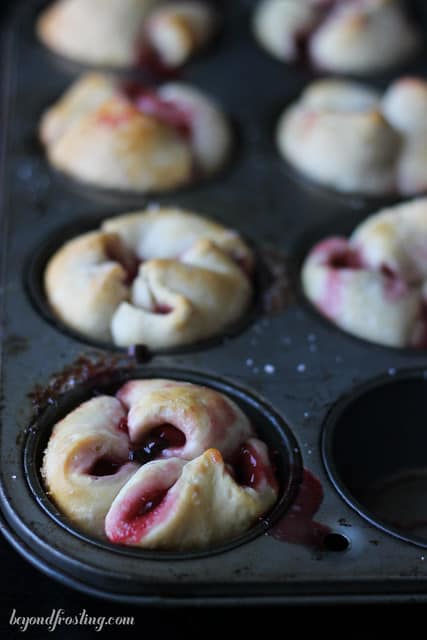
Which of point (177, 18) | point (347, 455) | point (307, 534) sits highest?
point (177, 18)

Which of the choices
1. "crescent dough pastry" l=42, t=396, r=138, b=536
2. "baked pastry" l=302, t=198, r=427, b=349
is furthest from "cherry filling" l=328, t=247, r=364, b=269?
"crescent dough pastry" l=42, t=396, r=138, b=536

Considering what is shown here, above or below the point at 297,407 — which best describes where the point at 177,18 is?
above

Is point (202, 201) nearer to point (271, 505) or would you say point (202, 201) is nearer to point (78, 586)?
point (271, 505)

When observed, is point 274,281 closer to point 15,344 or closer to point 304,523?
point 15,344

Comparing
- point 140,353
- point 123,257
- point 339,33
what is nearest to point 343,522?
point 140,353

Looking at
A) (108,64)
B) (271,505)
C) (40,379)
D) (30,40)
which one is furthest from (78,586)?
(30,40)

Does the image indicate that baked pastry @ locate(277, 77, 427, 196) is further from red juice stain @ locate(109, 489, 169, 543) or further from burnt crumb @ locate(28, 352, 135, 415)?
red juice stain @ locate(109, 489, 169, 543)

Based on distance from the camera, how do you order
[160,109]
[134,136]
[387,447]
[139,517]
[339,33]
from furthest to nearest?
1. [339,33]
2. [160,109]
3. [134,136]
4. [387,447]
5. [139,517]
